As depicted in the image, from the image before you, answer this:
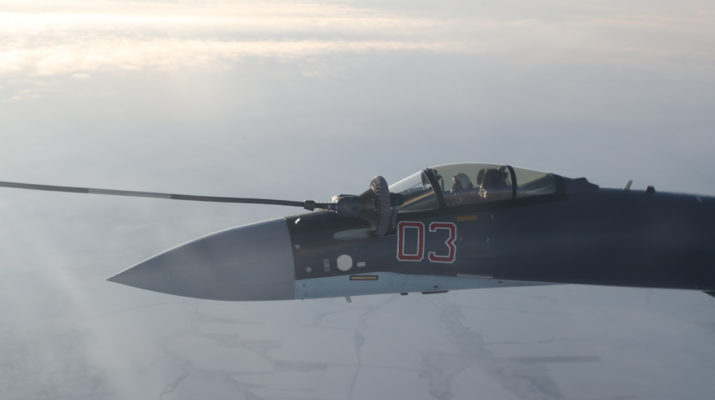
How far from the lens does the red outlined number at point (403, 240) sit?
1421cm

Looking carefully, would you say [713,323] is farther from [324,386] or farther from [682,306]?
[324,386]

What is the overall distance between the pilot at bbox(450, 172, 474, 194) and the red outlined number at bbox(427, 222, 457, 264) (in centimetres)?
92

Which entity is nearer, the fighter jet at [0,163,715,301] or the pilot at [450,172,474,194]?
the fighter jet at [0,163,715,301]

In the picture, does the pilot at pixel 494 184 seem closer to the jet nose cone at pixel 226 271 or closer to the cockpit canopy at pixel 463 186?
the cockpit canopy at pixel 463 186

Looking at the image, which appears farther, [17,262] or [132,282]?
[17,262]

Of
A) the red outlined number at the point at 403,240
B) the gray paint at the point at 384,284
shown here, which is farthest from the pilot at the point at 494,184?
the gray paint at the point at 384,284

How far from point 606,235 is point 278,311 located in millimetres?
83635

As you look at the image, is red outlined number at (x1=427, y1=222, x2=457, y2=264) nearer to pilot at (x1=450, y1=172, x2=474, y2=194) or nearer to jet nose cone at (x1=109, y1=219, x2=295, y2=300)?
pilot at (x1=450, y1=172, x2=474, y2=194)

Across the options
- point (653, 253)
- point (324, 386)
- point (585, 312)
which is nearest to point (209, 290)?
point (653, 253)

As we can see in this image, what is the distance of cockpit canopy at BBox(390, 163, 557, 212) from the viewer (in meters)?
14.5

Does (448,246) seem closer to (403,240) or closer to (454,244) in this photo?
(454,244)

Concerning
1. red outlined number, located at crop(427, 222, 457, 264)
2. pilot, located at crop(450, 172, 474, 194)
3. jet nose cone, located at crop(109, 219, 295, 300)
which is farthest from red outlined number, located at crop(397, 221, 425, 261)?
jet nose cone, located at crop(109, 219, 295, 300)

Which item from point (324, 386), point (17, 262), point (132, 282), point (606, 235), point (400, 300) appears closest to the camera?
point (132, 282)

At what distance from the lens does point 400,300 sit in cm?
9419
